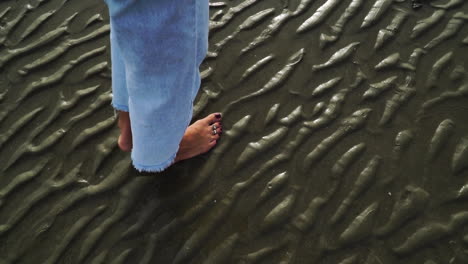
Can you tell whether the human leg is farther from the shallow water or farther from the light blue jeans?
the shallow water

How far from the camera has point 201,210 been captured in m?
1.94

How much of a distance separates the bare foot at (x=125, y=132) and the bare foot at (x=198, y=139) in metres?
0.27

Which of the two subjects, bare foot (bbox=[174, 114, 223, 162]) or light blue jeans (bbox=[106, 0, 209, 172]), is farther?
bare foot (bbox=[174, 114, 223, 162])

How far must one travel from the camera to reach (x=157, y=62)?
1.29m

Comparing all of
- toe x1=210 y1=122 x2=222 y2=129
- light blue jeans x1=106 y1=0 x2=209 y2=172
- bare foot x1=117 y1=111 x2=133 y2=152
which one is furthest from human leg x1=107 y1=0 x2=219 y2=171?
toe x1=210 y1=122 x2=222 y2=129

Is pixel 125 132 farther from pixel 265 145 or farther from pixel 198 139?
pixel 265 145

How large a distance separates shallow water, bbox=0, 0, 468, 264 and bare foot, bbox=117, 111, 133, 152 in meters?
0.17

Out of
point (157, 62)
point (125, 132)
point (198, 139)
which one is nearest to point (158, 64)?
point (157, 62)

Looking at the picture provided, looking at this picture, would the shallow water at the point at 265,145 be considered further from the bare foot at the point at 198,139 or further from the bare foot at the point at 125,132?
the bare foot at the point at 125,132

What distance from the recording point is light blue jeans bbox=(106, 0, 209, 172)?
3.84 feet

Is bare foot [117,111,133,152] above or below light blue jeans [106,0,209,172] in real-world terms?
below

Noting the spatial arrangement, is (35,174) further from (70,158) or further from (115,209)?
(115,209)

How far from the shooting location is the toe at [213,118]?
2188 millimetres

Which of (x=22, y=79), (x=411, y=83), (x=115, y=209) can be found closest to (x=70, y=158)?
(x=115, y=209)
